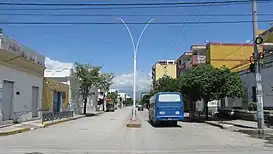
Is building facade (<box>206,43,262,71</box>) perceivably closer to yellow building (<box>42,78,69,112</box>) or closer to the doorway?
yellow building (<box>42,78,69,112</box>)

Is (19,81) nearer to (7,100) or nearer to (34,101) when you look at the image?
(7,100)

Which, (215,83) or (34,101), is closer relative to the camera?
(215,83)

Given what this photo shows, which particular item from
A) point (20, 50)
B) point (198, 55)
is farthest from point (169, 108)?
point (198, 55)

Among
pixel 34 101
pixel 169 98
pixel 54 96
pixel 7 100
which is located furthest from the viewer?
pixel 54 96

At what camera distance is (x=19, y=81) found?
29.7m

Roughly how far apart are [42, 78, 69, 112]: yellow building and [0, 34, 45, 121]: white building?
2414 mm

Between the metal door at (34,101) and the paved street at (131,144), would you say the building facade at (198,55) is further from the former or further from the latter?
the paved street at (131,144)

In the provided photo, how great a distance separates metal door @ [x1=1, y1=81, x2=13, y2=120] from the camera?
26.8 metres

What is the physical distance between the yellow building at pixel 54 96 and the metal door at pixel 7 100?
32.1 feet

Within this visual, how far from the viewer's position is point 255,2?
23859mm

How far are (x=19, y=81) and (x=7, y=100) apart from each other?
8.85ft

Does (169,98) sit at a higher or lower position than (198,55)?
lower

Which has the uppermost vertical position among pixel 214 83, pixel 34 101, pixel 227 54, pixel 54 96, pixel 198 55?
pixel 198 55

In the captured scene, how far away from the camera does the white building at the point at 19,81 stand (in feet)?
87.1
